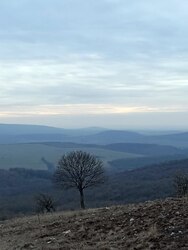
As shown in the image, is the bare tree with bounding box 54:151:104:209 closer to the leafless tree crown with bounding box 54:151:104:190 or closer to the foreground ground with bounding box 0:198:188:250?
the leafless tree crown with bounding box 54:151:104:190

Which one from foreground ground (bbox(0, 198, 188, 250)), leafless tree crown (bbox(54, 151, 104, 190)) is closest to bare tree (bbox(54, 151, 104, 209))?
leafless tree crown (bbox(54, 151, 104, 190))

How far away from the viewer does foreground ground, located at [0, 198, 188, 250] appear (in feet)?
39.8

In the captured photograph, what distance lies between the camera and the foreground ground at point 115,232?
12.1m

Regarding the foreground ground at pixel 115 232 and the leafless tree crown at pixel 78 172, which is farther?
the leafless tree crown at pixel 78 172

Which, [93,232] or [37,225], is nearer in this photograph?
[93,232]

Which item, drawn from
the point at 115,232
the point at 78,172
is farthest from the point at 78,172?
the point at 115,232

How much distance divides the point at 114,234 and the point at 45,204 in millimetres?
23272

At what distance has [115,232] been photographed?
1390 centimetres

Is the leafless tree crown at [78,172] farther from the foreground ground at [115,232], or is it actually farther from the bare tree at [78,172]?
the foreground ground at [115,232]

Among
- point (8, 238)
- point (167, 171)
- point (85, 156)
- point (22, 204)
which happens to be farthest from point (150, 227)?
point (167, 171)

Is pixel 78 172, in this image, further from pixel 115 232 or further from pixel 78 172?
pixel 115 232

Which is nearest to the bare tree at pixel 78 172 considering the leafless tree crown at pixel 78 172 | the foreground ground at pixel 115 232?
the leafless tree crown at pixel 78 172

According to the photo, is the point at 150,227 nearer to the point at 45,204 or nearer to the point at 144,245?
the point at 144,245

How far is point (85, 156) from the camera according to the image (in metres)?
44.6
